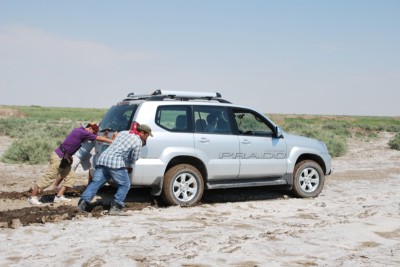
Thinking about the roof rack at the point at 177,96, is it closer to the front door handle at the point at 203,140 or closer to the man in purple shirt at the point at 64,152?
the front door handle at the point at 203,140

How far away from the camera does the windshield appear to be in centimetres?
858

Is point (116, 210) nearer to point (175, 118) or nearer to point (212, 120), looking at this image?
point (175, 118)

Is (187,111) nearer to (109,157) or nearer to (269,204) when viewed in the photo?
(109,157)

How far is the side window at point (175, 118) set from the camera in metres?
8.62

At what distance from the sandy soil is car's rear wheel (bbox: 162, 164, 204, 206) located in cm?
24

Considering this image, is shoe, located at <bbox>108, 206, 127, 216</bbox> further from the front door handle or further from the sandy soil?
the front door handle

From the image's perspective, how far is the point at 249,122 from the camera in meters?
9.31

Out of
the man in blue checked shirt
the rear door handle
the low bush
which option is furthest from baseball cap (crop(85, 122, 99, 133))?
the low bush

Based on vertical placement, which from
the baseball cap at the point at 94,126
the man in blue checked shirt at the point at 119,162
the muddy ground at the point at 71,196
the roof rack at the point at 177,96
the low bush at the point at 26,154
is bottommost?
the muddy ground at the point at 71,196

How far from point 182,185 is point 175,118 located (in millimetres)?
1174

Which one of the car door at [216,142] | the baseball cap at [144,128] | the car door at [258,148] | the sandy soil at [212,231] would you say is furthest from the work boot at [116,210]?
the car door at [258,148]

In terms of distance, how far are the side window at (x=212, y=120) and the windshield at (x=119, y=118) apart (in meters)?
1.17

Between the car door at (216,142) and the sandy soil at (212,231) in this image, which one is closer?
the sandy soil at (212,231)

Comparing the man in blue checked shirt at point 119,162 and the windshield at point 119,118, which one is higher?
the windshield at point 119,118
